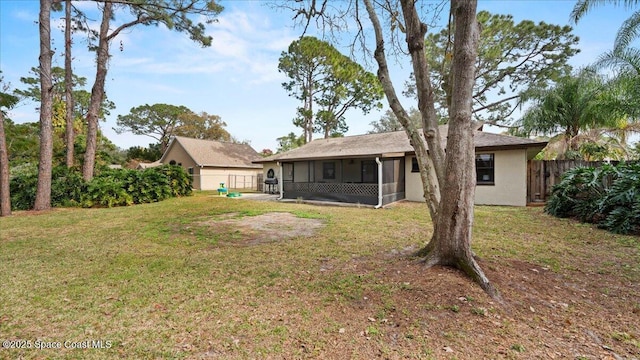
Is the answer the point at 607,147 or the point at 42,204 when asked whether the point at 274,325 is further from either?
the point at 607,147

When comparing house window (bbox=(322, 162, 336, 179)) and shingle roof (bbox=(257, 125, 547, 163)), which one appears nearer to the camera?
shingle roof (bbox=(257, 125, 547, 163))

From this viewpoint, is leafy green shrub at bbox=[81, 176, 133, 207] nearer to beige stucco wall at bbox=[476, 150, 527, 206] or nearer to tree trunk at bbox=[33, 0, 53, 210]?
tree trunk at bbox=[33, 0, 53, 210]

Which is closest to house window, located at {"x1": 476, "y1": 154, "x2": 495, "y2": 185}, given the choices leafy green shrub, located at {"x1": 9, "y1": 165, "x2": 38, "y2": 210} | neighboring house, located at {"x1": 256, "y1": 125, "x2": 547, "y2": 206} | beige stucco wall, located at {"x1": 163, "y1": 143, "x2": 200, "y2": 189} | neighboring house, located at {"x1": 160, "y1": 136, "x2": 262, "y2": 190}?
neighboring house, located at {"x1": 256, "y1": 125, "x2": 547, "y2": 206}

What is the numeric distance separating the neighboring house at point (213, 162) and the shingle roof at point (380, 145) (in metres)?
10.1

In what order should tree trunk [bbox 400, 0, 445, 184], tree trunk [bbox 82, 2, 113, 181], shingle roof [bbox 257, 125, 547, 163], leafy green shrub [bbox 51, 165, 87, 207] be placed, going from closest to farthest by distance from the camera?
tree trunk [bbox 400, 0, 445, 184] → shingle roof [bbox 257, 125, 547, 163] → leafy green shrub [bbox 51, 165, 87, 207] → tree trunk [bbox 82, 2, 113, 181]

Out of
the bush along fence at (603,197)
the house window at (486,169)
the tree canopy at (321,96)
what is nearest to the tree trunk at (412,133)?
the bush along fence at (603,197)

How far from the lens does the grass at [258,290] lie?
7.43 ft

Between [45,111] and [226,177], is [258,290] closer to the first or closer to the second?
[45,111]

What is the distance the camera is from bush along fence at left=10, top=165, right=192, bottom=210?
11102mm

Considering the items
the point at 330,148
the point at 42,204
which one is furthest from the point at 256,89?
the point at 42,204

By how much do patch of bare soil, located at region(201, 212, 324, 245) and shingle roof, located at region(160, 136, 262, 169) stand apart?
16904 mm

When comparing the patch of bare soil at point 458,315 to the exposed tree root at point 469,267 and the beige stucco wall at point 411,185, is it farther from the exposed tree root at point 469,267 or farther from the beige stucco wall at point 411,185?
the beige stucco wall at point 411,185

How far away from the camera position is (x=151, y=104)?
36250mm

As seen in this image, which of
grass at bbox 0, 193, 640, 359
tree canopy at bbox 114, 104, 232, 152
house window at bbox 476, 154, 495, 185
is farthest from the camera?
tree canopy at bbox 114, 104, 232, 152
